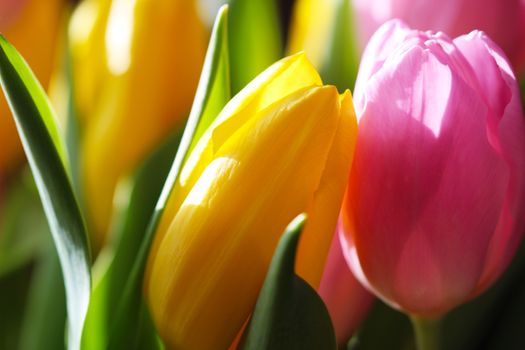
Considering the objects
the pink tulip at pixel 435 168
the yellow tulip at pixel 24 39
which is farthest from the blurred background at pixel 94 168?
the pink tulip at pixel 435 168

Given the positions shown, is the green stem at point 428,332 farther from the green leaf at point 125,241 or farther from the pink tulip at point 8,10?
the pink tulip at point 8,10

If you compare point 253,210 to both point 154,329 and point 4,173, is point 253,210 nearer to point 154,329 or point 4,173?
point 154,329

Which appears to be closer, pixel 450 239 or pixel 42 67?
pixel 450 239

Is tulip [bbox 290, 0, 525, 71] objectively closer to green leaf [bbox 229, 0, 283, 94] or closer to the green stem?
green leaf [bbox 229, 0, 283, 94]

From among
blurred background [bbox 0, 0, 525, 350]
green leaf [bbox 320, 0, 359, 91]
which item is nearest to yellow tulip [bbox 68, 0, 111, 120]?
blurred background [bbox 0, 0, 525, 350]

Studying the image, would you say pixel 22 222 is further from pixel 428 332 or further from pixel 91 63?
pixel 428 332

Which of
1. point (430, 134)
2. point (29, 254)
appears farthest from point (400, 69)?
point (29, 254)
